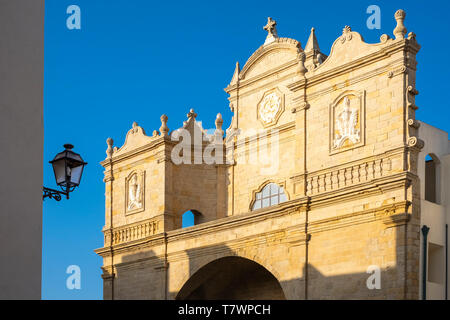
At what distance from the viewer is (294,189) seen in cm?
2138

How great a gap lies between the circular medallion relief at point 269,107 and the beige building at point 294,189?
0.16ft

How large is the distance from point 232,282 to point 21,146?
17.9 m

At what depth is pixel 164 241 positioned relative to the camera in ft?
81.4

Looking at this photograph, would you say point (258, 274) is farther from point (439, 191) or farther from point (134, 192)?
point (439, 191)

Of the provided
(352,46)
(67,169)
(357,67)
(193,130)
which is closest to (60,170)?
(67,169)

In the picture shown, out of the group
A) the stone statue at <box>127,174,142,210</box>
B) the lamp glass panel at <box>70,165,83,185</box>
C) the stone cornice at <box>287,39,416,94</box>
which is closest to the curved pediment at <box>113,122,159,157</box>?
the stone statue at <box>127,174,142,210</box>

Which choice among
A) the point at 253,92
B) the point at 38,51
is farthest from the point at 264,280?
the point at 38,51

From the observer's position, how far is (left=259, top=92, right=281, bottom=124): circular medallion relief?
25.5 m

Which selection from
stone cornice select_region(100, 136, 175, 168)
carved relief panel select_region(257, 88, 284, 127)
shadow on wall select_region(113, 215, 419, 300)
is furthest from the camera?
stone cornice select_region(100, 136, 175, 168)

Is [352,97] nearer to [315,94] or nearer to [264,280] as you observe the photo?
[315,94]

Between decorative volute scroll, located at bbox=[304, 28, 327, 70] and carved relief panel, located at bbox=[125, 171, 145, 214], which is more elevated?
decorative volute scroll, located at bbox=[304, 28, 327, 70]

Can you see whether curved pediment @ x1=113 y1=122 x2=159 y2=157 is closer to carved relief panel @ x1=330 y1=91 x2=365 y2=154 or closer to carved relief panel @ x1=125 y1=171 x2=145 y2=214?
carved relief panel @ x1=125 y1=171 x2=145 y2=214

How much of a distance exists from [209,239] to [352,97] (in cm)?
620

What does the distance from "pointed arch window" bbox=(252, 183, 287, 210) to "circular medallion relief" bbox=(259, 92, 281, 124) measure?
7.28 ft
